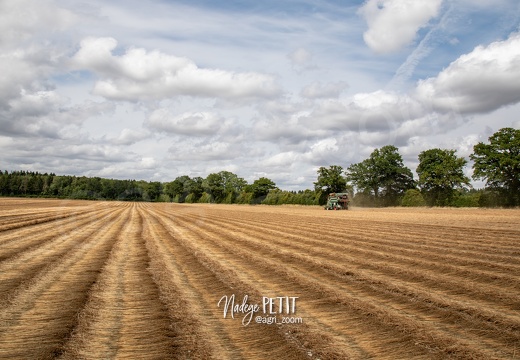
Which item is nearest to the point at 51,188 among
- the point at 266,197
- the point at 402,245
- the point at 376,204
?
the point at 266,197

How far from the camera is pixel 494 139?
204 ft

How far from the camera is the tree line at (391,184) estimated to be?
197ft

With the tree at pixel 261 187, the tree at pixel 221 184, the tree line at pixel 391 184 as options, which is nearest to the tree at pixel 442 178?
the tree line at pixel 391 184

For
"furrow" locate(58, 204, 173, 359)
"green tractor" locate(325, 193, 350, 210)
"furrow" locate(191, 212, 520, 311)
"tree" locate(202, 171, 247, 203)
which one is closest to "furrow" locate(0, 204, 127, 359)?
"furrow" locate(58, 204, 173, 359)

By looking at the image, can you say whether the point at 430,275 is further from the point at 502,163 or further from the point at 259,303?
the point at 502,163

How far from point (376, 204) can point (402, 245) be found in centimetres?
8119

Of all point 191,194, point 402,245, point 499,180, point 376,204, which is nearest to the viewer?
point 402,245

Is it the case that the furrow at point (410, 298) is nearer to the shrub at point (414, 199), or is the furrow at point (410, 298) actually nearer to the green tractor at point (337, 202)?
the green tractor at point (337, 202)

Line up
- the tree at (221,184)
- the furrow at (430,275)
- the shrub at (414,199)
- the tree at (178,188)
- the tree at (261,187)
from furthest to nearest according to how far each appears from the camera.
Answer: the tree at (178,188), the tree at (221,184), the tree at (261,187), the shrub at (414,199), the furrow at (430,275)

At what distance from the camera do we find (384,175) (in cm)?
9531

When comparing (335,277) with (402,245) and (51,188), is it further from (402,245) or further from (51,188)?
(51,188)

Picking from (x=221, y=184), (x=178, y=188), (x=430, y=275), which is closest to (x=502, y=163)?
(x=430, y=275)

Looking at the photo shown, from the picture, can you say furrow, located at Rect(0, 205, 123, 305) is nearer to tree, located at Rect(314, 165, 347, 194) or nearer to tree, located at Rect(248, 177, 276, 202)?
tree, located at Rect(314, 165, 347, 194)

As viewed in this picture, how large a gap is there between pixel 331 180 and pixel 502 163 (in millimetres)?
38725
